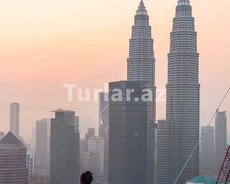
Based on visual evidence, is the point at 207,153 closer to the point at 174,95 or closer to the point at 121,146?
the point at 121,146

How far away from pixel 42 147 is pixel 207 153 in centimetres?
1136

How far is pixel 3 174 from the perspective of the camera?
104ft

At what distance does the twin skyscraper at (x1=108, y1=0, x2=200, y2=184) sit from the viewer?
1394 inches

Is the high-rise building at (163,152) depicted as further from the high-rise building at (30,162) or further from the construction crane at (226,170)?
the construction crane at (226,170)

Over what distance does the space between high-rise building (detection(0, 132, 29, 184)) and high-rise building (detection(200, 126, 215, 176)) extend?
11361 mm

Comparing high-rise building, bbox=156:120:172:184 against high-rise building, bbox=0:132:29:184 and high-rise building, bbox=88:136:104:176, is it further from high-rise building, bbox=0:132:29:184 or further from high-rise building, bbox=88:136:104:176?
high-rise building, bbox=0:132:29:184

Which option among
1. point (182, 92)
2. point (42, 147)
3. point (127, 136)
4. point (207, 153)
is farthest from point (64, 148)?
point (182, 92)

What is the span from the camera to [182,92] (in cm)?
4428

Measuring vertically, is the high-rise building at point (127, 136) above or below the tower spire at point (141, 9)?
below

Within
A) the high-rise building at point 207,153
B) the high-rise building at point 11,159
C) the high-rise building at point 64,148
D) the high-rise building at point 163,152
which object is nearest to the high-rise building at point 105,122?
the high-rise building at point 64,148

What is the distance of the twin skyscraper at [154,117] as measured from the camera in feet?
116

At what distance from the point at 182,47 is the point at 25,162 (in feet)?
63.9

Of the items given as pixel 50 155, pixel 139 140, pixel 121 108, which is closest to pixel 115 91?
pixel 121 108

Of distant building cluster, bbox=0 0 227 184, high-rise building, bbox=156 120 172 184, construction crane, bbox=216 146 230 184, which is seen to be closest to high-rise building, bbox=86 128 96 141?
distant building cluster, bbox=0 0 227 184
